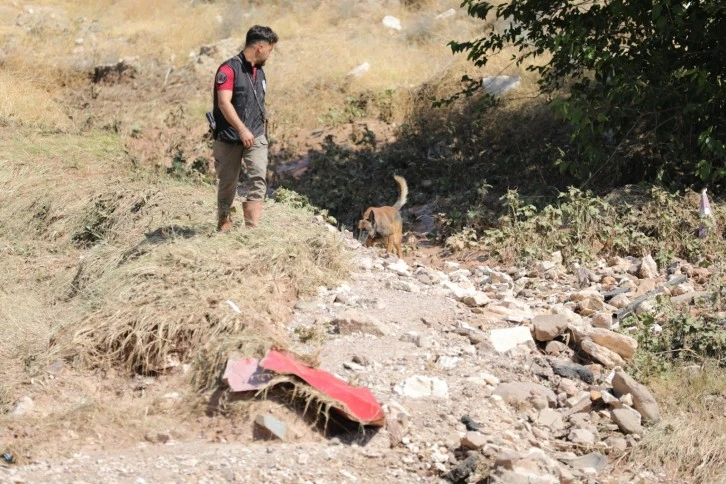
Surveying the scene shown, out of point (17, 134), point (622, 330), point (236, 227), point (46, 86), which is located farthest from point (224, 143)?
point (46, 86)

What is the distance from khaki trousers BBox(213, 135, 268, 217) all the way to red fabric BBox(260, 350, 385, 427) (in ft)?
6.95

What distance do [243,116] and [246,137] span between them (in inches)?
7.7

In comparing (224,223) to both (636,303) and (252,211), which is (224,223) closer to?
(252,211)

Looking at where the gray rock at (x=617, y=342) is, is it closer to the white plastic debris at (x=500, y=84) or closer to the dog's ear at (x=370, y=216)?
the dog's ear at (x=370, y=216)

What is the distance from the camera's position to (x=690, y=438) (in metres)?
4.98

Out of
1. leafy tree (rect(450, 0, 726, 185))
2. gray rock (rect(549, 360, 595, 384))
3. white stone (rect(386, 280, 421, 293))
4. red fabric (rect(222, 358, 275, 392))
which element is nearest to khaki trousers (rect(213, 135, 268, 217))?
white stone (rect(386, 280, 421, 293))

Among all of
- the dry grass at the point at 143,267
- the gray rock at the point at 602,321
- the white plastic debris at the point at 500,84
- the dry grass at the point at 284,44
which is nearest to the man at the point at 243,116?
the dry grass at the point at 143,267

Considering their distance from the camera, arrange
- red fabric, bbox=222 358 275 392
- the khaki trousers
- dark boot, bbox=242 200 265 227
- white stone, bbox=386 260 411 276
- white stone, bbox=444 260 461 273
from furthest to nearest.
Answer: white stone, bbox=444 260 461 273, white stone, bbox=386 260 411 276, dark boot, bbox=242 200 265 227, the khaki trousers, red fabric, bbox=222 358 275 392

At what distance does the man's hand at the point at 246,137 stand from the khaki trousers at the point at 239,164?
7.1 inches

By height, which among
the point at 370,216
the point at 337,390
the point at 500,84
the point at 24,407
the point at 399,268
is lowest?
the point at 24,407

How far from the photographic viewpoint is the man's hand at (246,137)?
6.46m

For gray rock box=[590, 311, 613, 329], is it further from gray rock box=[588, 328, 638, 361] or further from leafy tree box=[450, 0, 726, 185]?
leafy tree box=[450, 0, 726, 185]

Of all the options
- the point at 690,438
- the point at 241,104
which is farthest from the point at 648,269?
the point at 241,104

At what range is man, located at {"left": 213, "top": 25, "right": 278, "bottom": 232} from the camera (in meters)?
6.46
